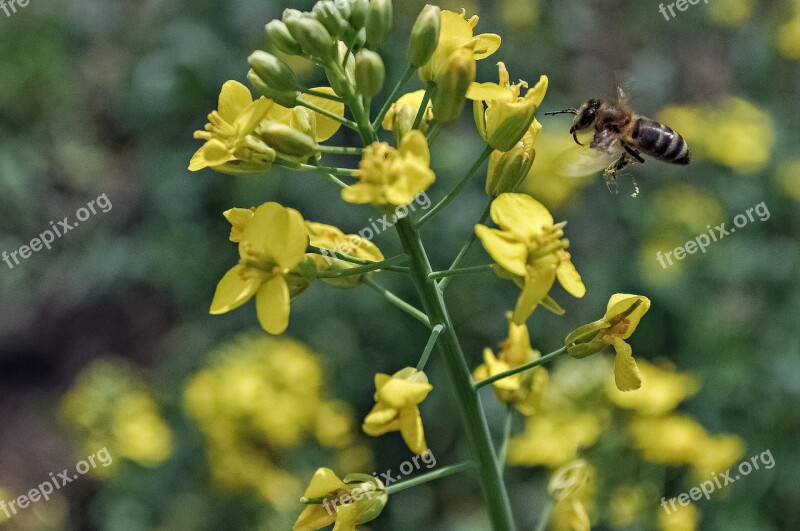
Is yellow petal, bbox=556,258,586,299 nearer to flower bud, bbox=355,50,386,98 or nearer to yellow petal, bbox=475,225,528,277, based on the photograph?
yellow petal, bbox=475,225,528,277

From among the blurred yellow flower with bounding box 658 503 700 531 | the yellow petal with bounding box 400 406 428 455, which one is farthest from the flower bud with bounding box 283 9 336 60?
the blurred yellow flower with bounding box 658 503 700 531

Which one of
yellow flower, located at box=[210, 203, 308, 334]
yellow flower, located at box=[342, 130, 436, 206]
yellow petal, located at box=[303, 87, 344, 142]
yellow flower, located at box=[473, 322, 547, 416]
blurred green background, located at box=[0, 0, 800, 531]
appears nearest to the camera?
yellow flower, located at box=[342, 130, 436, 206]

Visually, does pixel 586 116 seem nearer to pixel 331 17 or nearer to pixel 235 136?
pixel 331 17

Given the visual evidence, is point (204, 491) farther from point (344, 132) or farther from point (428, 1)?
point (428, 1)

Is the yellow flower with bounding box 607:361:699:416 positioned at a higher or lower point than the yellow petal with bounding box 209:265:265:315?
lower

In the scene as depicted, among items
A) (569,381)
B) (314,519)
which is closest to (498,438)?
(569,381)

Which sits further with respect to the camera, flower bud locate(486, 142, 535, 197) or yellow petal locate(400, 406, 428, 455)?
flower bud locate(486, 142, 535, 197)

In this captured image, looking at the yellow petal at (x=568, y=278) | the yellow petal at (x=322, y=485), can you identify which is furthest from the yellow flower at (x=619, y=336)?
the yellow petal at (x=322, y=485)
